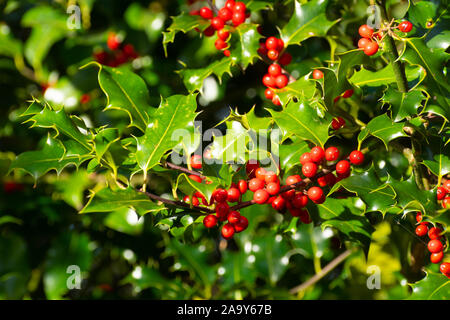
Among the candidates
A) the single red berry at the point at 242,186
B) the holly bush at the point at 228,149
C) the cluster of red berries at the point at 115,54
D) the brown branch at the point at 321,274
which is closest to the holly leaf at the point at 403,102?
the holly bush at the point at 228,149

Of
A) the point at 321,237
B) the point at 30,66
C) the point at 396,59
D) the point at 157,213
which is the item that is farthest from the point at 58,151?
the point at 30,66

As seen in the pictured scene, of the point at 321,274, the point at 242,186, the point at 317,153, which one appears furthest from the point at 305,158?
the point at 321,274

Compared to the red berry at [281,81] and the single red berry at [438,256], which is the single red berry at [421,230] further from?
the red berry at [281,81]

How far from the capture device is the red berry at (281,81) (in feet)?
3.97

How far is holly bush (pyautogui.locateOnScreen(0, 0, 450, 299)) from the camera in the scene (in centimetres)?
101

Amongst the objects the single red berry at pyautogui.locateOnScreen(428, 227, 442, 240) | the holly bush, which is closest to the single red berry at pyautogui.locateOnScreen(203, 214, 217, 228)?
the holly bush

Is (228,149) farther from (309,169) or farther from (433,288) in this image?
(433,288)

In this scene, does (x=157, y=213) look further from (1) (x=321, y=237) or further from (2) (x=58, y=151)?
(1) (x=321, y=237)

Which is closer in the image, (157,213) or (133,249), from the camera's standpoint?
(157,213)

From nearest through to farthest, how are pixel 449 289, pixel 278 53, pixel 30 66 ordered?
1. pixel 449 289
2. pixel 278 53
3. pixel 30 66

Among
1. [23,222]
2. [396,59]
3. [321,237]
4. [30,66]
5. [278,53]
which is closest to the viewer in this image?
[396,59]

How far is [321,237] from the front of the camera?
1.79 m

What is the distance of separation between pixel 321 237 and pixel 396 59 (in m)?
0.94

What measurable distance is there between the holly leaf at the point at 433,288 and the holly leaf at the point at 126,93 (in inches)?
27.6
